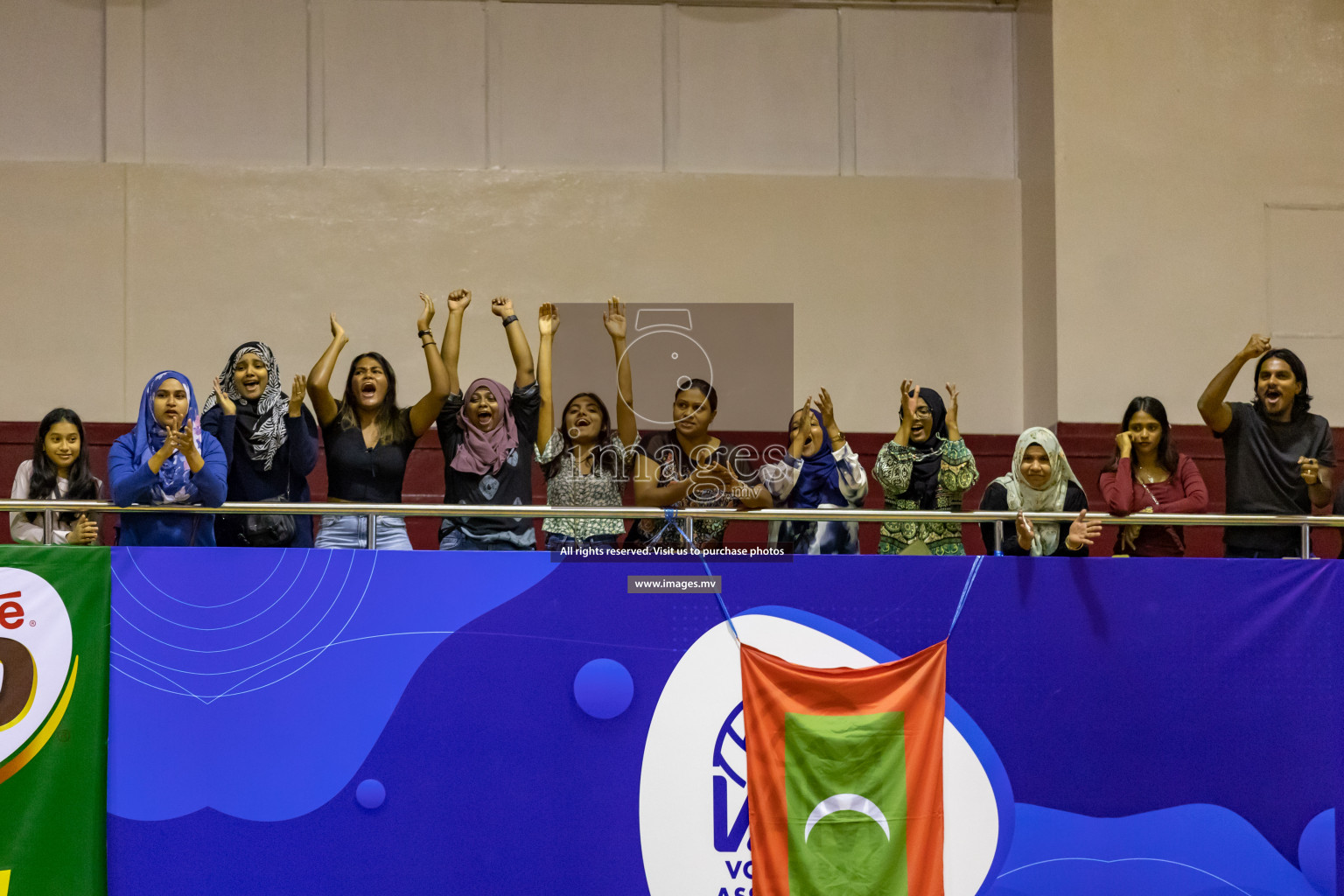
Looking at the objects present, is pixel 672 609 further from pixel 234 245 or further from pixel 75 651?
pixel 234 245

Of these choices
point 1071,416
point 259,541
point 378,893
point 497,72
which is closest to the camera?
point 378,893

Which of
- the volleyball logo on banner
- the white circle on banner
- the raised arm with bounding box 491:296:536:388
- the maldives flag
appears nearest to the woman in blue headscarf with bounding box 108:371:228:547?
the white circle on banner

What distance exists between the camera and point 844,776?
13.8 ft

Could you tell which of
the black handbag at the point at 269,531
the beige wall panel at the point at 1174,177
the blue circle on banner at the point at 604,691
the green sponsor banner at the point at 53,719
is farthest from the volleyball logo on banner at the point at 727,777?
the beige wall panel at the point at 1174,177

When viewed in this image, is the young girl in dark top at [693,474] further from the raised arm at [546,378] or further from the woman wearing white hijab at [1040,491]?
the woman wearing white hijab at [1040,491]

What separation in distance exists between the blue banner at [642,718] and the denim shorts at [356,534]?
0.17 meters

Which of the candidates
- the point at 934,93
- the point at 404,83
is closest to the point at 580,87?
the point at 404,83

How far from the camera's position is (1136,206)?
7.42m

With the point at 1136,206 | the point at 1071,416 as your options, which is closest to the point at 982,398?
the point at 1071,416

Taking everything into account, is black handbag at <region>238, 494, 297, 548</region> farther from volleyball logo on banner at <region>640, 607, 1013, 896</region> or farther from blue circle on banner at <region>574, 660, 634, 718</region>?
volleyball logo on banner at <region>640, 607, 1013, 896</region>

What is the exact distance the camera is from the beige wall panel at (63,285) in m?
7.35

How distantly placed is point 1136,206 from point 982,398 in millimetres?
1448

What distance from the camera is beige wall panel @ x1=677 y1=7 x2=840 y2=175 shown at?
784cm

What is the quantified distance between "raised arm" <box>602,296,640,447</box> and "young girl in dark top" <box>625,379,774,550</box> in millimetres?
76
